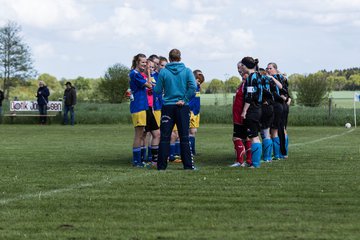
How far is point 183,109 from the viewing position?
1298 centimetres

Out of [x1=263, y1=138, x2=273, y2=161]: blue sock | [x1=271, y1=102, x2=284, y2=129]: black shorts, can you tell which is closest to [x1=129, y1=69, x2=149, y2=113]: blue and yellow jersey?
[x1=263, y1=138, x2=273, y2=161]: blue sock

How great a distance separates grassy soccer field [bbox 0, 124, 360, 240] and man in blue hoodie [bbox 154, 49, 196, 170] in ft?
A: 1.55

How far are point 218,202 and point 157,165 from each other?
13.8ft

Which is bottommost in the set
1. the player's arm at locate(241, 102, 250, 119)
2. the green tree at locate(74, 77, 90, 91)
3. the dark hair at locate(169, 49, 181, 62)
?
the player's arm at locate(241, 102, 250, 119)

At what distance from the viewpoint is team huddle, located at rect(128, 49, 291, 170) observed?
42.4 ft

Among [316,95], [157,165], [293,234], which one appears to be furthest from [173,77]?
[316,95]

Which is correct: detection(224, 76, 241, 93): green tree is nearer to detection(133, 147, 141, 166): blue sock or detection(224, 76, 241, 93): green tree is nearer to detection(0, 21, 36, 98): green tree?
detection(0, 21, 36, 98): green tree

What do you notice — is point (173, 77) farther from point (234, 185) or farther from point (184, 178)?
point (234, 185)

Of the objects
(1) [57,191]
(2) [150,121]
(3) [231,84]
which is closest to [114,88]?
(3) [231,84]

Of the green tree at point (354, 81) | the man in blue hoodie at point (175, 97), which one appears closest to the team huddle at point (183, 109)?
the man in blue hoodie at point (175, 97)

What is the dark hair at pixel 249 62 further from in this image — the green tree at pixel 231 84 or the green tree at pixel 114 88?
the green tree at pixel 231 84

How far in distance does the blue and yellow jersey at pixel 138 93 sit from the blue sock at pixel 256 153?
1.98m

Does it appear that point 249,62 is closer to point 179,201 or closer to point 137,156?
point 137,156

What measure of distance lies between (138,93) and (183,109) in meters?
1.04
